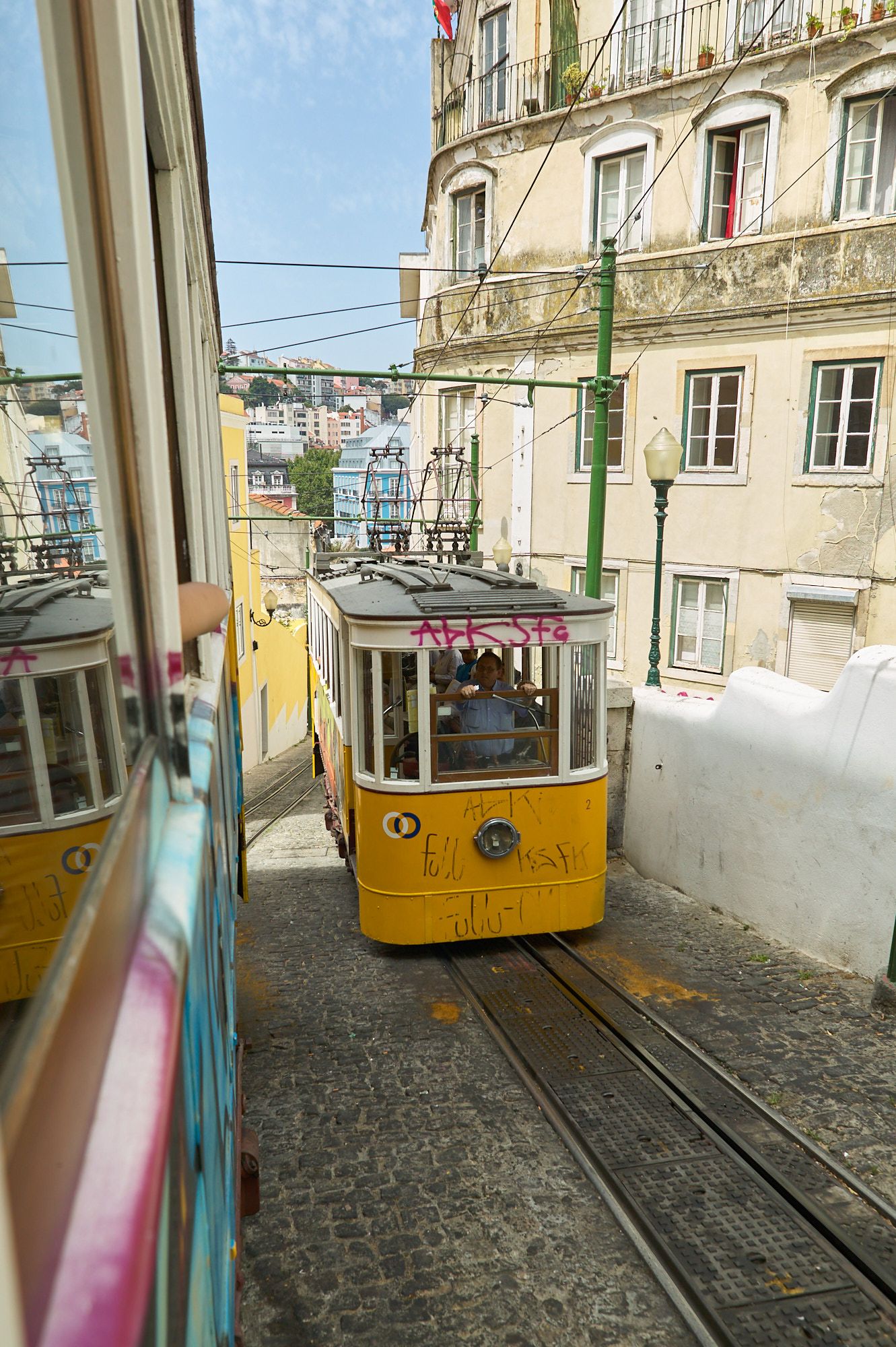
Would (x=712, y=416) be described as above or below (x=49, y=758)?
above

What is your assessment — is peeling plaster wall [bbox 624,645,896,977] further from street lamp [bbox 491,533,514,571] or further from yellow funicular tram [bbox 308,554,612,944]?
street lamp [bbox 491,533,514,571]

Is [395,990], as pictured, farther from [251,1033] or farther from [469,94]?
[469,94]

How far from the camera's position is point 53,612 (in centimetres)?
78

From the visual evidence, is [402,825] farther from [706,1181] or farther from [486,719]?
[706,1181]

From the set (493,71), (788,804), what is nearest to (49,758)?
(788,804)

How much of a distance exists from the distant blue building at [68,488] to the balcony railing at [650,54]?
14551 mm

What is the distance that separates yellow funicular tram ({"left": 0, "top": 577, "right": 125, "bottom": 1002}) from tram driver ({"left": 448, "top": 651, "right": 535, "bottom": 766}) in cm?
573

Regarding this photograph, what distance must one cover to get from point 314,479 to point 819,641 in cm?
9859

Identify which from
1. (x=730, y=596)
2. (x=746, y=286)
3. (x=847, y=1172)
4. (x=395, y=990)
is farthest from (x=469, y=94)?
(x=847, y=1172)

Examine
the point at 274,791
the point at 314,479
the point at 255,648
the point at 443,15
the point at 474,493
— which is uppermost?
the point at 443,15

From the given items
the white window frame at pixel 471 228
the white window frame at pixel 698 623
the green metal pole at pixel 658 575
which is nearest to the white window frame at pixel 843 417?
the white window frame at pixel 698 623

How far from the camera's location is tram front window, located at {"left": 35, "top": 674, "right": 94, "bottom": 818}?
775 mm

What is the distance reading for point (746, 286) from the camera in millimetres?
14375

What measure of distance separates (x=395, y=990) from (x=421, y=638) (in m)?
2.47
